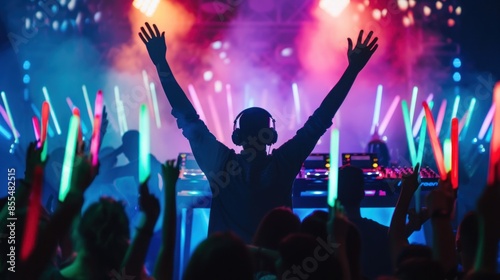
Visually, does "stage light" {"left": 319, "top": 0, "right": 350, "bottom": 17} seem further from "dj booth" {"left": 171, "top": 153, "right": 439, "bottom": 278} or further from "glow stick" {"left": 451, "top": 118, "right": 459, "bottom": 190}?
"glow stick" {"left": 451, "top": 118, "right": 459, "bottom": 190}

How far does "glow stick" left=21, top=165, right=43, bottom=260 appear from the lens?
5.29 ft

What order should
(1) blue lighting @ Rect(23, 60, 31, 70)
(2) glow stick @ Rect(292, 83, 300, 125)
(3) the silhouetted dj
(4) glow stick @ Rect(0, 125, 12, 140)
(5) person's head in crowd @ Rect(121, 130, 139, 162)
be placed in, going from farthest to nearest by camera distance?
(2) glow stick @ Rect(292, 83, 300, 125) → (1) blue lighting @ Rect(23, 60, 31, 70) → (4) glow stick @ Rect(0, 125, 12, 140) → (5) person's head in crowd @ Rect(121, 130, 139, 162) → (3) the silhouetted dj

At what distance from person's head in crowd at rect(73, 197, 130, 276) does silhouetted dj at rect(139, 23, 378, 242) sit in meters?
0.90

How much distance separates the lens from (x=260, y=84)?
10492 mm

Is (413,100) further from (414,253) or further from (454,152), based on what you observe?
(414,253)

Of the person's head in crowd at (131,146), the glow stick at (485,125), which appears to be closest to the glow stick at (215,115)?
the glow stick at (485,125)

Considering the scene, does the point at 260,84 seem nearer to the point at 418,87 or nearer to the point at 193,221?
the point at 418,87

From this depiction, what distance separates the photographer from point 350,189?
3143 millimetres

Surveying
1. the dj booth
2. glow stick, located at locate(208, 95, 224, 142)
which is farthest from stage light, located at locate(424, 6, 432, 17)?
the dj booth

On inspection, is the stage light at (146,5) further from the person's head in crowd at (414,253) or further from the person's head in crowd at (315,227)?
the person's head in crowd at (414,253)

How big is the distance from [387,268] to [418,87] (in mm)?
7783

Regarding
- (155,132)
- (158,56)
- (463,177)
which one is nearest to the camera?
(158,56)

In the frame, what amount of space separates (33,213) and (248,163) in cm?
141

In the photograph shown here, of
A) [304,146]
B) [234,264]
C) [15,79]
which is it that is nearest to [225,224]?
A: [304,146]
